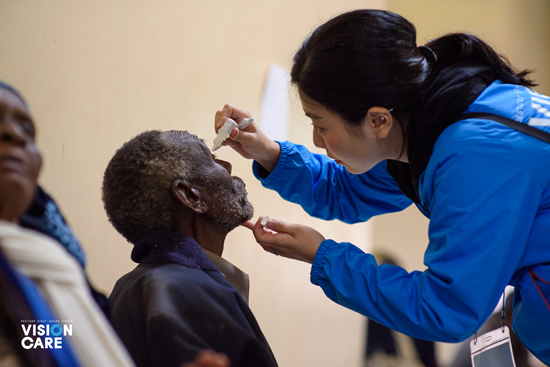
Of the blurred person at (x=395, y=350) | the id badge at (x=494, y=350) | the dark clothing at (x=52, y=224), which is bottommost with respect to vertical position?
the blurred person at (x=395, y=350)

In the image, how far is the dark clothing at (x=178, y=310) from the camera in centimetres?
81

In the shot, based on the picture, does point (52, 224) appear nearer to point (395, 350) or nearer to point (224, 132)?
point (224, 132)

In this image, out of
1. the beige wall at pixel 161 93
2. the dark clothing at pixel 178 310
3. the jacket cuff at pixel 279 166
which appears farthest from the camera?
the jacket cuff at pixel 279 166

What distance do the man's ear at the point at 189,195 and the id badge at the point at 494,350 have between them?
76 centimetres

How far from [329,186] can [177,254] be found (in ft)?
1.99

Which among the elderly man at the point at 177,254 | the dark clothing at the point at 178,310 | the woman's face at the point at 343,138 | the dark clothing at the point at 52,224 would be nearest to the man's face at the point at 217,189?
the elderly man at the point at 177,254

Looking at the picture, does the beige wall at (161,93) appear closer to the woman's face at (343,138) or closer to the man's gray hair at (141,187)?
the man's gray hair at (141,187)

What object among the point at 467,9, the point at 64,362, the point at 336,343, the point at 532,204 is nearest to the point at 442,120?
the point at 532,204

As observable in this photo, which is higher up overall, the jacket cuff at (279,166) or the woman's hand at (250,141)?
the woman's hand at (250,141)

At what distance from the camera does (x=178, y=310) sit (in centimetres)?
86

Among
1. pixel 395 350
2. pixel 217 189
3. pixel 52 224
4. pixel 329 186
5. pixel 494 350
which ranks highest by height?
pixel 52 224

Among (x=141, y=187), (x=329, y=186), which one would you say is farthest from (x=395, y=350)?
(x=141, y=187)

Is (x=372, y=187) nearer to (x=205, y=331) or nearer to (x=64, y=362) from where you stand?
(x=205, y=331)

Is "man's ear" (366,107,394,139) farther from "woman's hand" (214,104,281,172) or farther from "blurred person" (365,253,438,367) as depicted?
"blurred person" (365,253,438,367)
